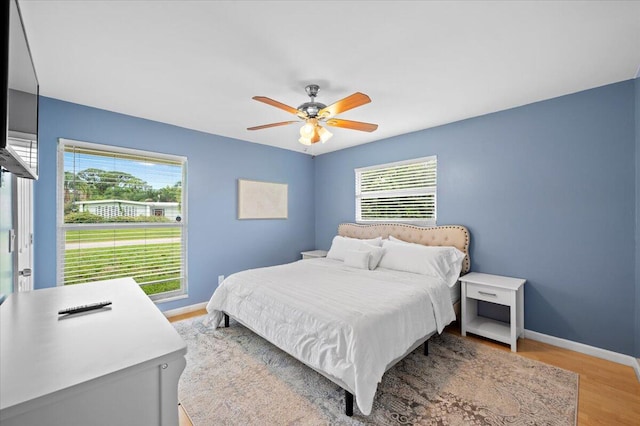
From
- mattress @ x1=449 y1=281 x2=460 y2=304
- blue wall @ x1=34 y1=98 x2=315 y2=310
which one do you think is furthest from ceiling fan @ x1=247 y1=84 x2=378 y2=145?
mattress @ x1=449 y1=281 x2=460 y2=304

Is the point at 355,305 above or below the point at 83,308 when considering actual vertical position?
below

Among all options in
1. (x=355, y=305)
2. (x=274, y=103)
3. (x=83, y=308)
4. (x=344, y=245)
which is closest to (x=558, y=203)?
(x=355, y=305)

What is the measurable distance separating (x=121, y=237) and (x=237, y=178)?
1.66 m

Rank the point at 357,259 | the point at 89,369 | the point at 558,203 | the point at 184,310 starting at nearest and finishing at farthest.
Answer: the point at 89,369 < the point at 558,203 < the point at 357,259 < the point at 184,310

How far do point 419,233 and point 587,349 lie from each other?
1.92 m

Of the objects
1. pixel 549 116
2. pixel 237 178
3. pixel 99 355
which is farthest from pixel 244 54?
pixel 549 116

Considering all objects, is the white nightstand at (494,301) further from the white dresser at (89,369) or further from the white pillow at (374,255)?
the white dresser at (89,369)

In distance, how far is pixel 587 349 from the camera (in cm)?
257

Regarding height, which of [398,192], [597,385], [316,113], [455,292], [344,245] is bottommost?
[597,385]

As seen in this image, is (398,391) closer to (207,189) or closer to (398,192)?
(398,192)

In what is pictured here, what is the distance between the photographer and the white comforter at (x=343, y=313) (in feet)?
5.80

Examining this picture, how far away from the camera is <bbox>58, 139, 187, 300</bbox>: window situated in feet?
9.53

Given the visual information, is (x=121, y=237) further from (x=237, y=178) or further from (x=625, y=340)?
(x=625, y=340)

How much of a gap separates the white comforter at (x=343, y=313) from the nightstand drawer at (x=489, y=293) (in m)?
0.31
